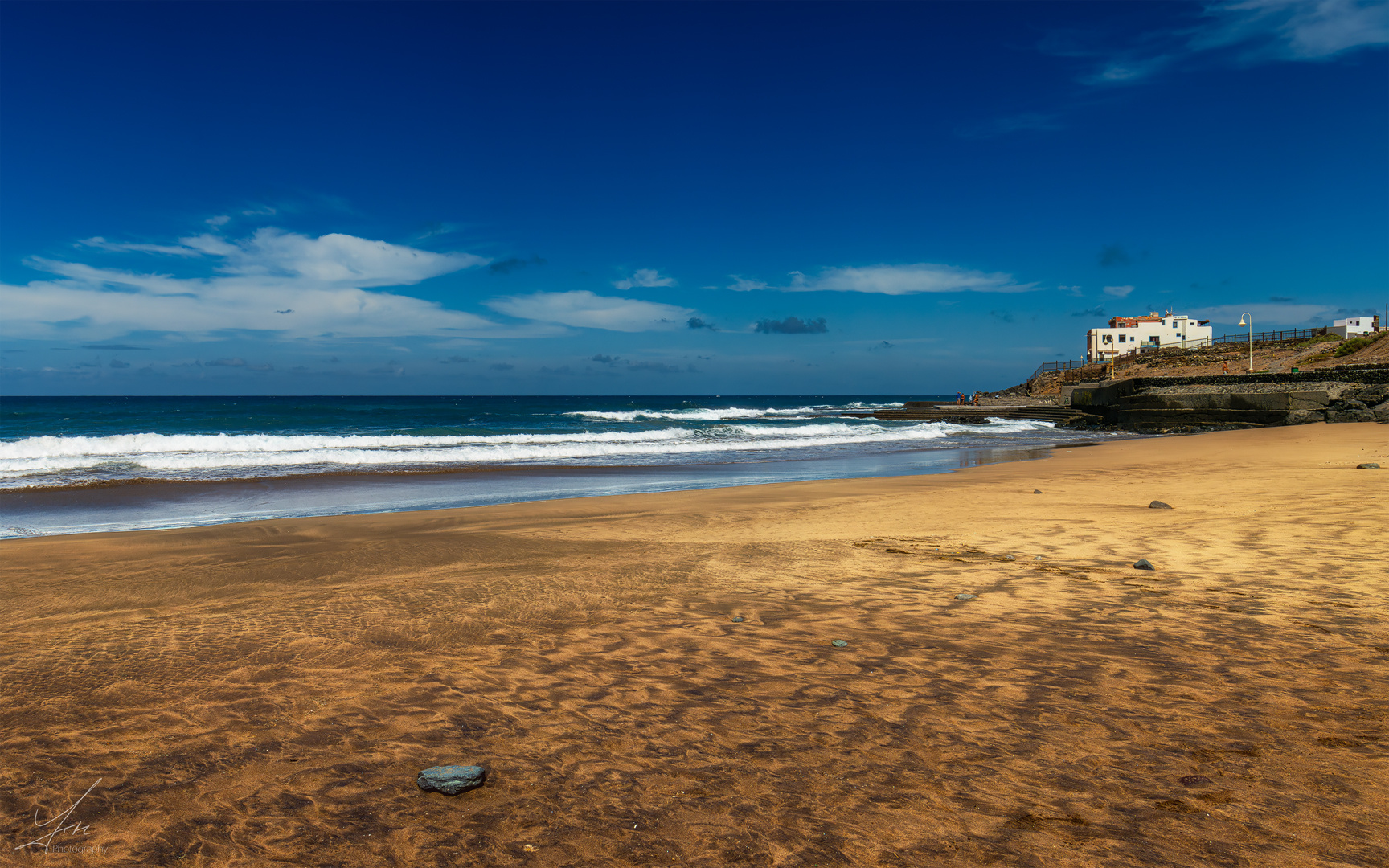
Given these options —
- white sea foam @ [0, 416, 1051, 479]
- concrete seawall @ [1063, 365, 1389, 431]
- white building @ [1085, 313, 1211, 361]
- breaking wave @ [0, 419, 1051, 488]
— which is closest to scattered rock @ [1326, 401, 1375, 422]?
concrete seawall @ [1063, 365, 1389, 431]

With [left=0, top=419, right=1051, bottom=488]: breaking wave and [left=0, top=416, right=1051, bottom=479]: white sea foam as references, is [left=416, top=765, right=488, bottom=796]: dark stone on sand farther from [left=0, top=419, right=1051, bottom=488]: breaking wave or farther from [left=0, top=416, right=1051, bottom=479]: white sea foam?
[left=0, top=416, right=1051, bottom=479]: white sea foam

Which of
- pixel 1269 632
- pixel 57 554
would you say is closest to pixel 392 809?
pixel 1269 632

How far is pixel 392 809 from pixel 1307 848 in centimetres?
316

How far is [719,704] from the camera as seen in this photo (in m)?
3.50

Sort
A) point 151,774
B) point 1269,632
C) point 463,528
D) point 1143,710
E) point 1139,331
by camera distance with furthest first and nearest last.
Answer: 1. point 1139,331
2. point 463,528
3. point 1269,632
4. point 1143,710
5. point 151,774

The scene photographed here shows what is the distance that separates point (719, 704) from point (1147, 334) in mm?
93869

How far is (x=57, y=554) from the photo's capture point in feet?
24.4

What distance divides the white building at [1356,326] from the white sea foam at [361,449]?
40080mm

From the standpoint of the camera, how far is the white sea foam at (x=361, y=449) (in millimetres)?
18984

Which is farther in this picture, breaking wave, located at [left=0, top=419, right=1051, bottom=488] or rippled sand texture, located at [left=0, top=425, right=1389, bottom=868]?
breaking wave, located at [left=0, top=419, right=1051, bottom=488]

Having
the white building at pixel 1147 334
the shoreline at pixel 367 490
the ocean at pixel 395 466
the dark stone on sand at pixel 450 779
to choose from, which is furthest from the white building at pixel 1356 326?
the dark stone on sand at pixel 450 779

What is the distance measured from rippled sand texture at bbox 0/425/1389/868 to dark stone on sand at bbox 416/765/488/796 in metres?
0.05

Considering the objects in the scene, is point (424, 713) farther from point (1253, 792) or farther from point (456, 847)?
point (1253, 792)

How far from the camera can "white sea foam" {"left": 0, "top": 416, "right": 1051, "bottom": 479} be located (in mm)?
18984
